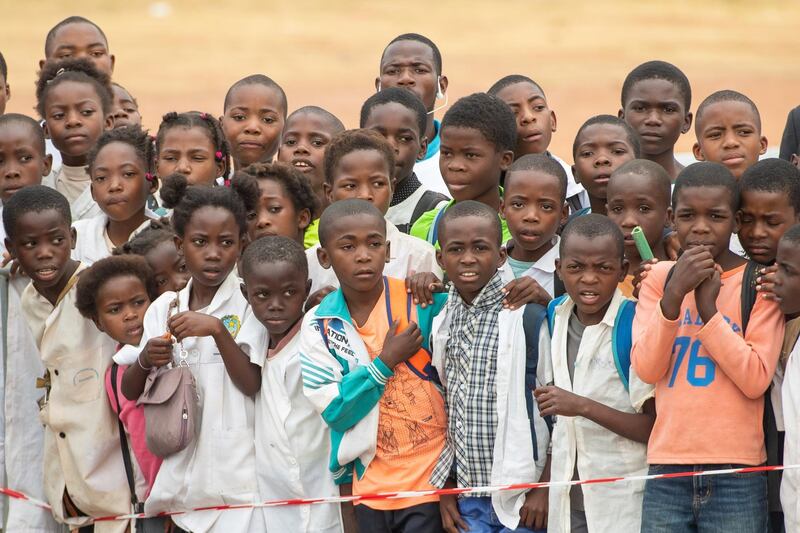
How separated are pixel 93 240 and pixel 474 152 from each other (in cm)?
182

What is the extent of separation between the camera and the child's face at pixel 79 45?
8.10 metres

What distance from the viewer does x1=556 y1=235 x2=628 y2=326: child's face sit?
4797 mm

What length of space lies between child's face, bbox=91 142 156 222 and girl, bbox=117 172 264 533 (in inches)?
33.3

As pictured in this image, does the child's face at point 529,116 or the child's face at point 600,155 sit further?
the child's face at point 529,116

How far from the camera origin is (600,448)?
4785 millimetres

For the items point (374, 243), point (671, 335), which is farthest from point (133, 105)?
point (671, 335)

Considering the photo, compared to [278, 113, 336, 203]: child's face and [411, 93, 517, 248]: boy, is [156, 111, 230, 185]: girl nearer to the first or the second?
[278, 113, 336, 203]: child's face

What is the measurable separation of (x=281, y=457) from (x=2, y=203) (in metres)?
2.29

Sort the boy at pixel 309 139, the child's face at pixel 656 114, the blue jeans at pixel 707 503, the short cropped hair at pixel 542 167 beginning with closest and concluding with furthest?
the blue jeans at pixel 707 503 → the short cropped hair at pixel 542 167 → the child's face at pixel 656 114 → the boy at pixel 309 139

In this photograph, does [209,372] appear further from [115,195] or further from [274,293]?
[115,195]

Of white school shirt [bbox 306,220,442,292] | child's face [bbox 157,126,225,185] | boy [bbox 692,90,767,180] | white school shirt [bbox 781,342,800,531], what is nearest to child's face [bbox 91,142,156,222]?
child's face [bbox 157,126,225,185]

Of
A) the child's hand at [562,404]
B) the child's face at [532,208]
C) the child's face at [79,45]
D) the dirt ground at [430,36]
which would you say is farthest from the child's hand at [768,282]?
the dirt ground at [430,36]

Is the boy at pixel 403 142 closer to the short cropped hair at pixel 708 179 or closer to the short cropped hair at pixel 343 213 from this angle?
the short cropped hair at pixel 343 213

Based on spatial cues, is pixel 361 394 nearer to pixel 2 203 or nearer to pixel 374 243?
pixel 374 243
